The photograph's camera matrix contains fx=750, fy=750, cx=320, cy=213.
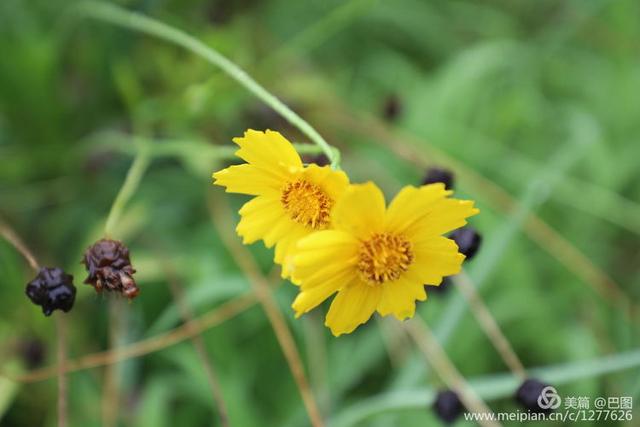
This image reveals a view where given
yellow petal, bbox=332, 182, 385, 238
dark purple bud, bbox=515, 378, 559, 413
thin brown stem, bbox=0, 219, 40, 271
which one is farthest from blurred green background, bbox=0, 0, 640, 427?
yellow petal, bbox=332, 182, 385, 238

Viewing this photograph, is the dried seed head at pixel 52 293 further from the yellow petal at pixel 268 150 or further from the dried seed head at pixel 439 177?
the dried seed head at pixel 439 177

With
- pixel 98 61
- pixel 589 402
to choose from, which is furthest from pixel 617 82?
pixel 98 61

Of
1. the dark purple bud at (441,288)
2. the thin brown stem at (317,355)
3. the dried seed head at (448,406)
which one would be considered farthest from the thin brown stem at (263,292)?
the dark purple bud at (441,288)

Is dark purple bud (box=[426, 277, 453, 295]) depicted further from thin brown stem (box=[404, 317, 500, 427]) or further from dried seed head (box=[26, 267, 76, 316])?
dried seed head (box=[26, 267, 76, 316])

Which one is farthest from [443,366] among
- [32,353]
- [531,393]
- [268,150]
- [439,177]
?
[32,353]

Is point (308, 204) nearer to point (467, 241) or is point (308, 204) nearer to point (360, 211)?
point (360, 211)

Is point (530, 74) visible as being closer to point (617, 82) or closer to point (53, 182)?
point (617, 82)
